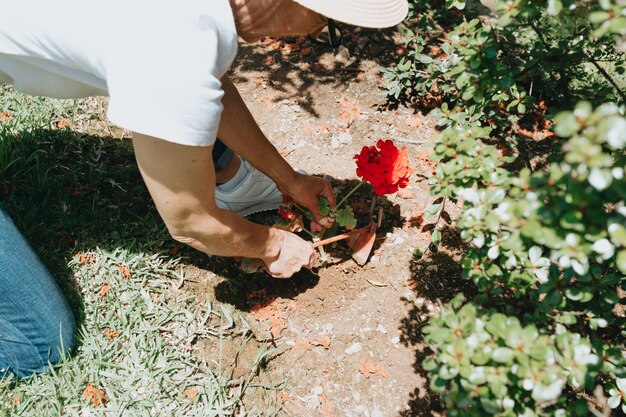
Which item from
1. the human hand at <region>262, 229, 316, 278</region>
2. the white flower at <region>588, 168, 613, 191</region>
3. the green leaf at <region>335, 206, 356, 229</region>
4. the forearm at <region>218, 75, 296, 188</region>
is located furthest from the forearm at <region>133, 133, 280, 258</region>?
the white flower at <region>588, 168, 613, 191</region>

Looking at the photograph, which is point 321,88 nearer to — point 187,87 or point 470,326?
point 187,87

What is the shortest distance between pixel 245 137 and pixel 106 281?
39.7 inches

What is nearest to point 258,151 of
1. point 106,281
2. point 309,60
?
point 106,281

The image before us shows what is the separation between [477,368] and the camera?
1.11 meters

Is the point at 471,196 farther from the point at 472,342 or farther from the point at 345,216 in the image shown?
the point at 345,216

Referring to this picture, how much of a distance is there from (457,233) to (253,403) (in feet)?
4.48

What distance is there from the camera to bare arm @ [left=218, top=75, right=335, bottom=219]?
2018 millimetres

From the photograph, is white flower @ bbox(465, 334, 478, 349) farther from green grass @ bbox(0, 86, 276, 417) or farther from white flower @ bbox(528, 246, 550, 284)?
green grass @ bbox(0, 86, 276, 417)

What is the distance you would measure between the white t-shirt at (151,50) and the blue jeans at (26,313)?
92 cm

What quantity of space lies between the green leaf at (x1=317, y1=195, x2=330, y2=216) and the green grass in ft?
2.11

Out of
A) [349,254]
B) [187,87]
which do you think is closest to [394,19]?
[187,87]

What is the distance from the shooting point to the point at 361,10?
1.45 metres

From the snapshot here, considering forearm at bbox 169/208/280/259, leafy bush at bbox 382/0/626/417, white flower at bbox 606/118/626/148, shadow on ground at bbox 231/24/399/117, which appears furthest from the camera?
shadow on ground at bbox 231/24/399/117

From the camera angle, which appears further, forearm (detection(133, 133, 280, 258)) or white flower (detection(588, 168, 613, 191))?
forearm (detection(133, 133, 280, 258))
